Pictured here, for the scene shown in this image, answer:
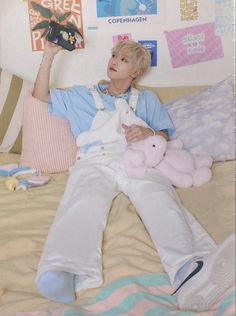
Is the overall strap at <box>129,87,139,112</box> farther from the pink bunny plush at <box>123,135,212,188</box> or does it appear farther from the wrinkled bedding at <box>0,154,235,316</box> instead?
the wrinkled bedding at <box>0,154,235,316</box>

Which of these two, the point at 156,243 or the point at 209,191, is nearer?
the point at 156,243

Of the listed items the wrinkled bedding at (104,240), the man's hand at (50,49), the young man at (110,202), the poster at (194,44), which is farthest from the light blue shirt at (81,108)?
the poster at (194,44)

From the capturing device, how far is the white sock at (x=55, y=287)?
946mm

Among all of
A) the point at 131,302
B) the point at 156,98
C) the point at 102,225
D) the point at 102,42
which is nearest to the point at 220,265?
the point at 131,302

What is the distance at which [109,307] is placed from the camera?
3.02 ft

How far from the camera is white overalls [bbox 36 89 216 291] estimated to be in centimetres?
102

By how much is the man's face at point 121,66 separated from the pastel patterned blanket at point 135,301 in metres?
0.76

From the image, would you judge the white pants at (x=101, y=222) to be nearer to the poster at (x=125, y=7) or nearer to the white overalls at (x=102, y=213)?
the white overalls at (x=102, y=213)

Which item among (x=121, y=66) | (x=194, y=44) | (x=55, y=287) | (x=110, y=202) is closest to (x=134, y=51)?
(x=121, y=66)

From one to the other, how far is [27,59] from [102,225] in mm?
887

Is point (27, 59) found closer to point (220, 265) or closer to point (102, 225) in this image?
point (102, 225)

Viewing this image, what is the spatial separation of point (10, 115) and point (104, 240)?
73 cm

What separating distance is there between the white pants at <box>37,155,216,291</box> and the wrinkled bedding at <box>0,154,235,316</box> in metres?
0.02

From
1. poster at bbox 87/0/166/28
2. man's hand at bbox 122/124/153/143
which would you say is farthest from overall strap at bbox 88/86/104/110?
poster at bbox 87/0/166/28
